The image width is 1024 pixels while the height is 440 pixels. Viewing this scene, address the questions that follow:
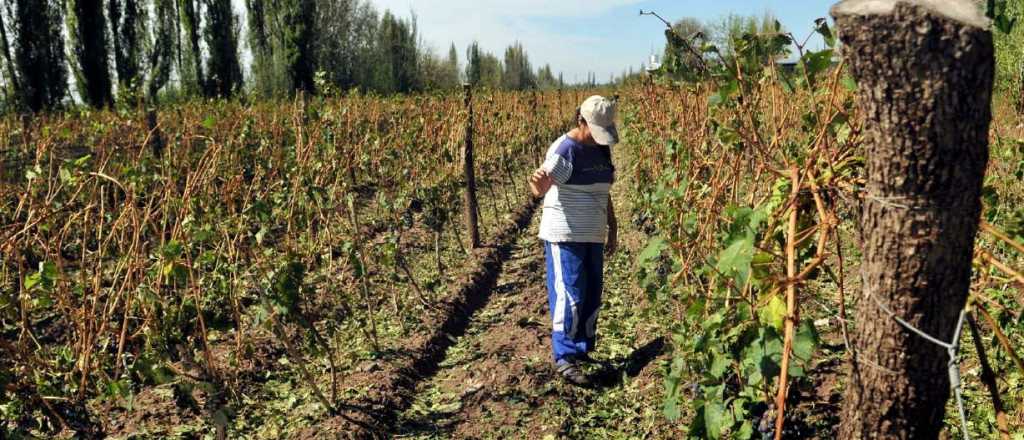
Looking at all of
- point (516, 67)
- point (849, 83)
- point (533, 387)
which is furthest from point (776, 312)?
point (516, 67)

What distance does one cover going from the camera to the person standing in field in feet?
10.8

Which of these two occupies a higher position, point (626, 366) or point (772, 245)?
point (772, 245)

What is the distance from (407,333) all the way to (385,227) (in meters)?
2.93

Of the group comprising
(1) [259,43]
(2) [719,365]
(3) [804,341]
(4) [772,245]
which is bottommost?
(2) [719,365]

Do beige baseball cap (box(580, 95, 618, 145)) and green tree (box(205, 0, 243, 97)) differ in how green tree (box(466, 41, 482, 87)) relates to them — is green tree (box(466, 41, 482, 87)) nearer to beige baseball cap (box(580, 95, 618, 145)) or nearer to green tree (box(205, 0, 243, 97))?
green tree (box(205, 0, 243, 97))

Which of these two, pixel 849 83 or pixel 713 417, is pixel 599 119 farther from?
pixel 713 417

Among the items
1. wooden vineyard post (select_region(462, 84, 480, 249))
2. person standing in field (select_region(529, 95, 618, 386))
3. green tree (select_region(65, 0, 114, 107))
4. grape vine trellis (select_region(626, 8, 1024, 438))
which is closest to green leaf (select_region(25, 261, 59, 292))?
person standing in field (select_region(529, 95, 618, 386))

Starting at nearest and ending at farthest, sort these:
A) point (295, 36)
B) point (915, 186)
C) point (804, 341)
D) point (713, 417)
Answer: point (915, 186), point (804, 341), point (713, 417), point (295, 36)

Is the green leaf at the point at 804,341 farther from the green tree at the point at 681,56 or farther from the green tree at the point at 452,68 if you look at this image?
the green tree at the point at 452,68

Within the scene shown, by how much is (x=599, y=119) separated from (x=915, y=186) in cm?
200

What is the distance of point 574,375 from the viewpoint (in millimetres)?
3357

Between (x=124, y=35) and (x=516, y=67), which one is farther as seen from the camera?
(x=516, y=67)

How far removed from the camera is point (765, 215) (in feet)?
5.60

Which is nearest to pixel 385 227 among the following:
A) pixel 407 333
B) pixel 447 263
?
pixel 447 263
